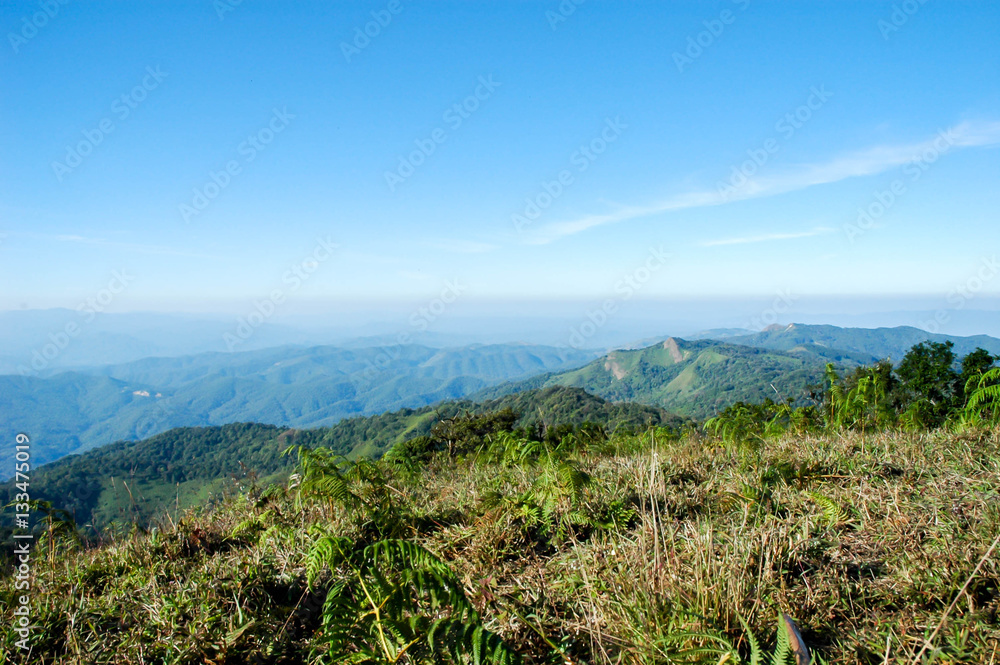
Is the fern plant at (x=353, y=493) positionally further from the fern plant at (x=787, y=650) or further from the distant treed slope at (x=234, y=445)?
the distant treed slope at (x=234, y=445)

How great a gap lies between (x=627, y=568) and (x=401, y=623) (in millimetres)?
1189

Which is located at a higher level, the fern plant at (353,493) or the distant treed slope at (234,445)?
the fern plant at (353,493)

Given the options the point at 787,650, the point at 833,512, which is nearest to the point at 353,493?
the point at 787,650

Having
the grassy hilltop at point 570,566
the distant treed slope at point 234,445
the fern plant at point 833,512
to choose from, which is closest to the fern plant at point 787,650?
the grassy hilltop at point 570,566

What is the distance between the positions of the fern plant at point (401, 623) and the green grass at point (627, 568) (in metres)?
0.10

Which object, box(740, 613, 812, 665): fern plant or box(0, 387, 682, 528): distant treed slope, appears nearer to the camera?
box(740, 613, 812, 665): fern plant

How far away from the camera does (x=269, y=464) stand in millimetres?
87625

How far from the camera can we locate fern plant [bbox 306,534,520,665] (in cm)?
154

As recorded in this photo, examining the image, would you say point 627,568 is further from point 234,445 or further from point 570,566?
point 234,445

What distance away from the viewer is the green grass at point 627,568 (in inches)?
75.3

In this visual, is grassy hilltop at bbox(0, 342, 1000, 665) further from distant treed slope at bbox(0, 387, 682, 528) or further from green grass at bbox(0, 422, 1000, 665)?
distant treed slope at bbox(0, 387, 682, 528)

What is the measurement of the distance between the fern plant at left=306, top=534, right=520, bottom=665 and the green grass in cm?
10

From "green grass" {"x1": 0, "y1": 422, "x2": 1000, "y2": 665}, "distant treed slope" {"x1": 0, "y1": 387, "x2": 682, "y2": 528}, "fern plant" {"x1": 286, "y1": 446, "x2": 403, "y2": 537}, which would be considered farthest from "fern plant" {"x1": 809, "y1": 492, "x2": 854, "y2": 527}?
"distant treed slope" {"x1": 0, "y1": 387, "x2": 682, "y2": 528}

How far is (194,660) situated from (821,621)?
2.73m
